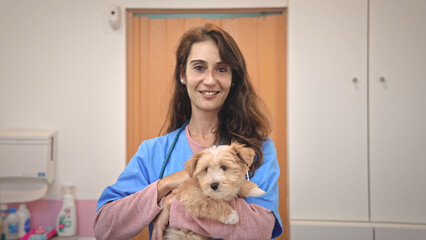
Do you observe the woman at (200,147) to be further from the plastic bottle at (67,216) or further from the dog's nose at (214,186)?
Answer: the plastic bottle at (67,216)

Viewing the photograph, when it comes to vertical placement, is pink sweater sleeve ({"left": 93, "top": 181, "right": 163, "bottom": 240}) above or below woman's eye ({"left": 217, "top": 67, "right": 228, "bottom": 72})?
below

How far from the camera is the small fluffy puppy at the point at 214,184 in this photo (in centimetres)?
73

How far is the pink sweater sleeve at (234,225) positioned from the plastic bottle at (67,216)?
126 cm

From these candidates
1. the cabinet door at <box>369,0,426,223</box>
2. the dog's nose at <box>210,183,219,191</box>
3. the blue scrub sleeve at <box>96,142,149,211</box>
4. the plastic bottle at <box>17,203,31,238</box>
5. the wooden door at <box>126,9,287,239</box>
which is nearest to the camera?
the dog's nose at <box>210,183,219,191</box>

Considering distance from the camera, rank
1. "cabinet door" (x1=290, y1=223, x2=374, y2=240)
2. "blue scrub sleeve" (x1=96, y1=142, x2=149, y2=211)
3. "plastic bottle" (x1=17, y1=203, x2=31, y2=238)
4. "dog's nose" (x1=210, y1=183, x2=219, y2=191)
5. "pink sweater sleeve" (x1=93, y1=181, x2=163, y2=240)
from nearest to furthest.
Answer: "dog's nose" (x1=210, y1=183, x2=219, y2=191), "pink sweater sleeve" (x1=93, y1=181, x2=163, y2=240), "blue scrub sleeve" (x1=96, y1=142, x2=149, y2=211), "cabinet door" (x1=290, y1=223, x2=374, y2=240), "plastic bottle" (x1=17, y1=203, x2=31, y2=238)

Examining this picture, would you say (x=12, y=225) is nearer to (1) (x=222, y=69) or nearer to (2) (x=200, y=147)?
(2) (x=200, y=147)

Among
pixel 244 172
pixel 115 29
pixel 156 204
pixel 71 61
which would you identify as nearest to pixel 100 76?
pixel 71 61

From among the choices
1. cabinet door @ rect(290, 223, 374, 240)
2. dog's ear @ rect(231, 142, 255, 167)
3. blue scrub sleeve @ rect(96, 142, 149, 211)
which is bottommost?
cabinet door @ rect(290, 223, 374, 240)

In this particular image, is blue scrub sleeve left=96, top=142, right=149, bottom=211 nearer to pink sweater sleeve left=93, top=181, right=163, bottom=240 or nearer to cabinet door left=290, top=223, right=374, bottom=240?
pink sweater sleeve left=93, top=181, right=163, bottom=240

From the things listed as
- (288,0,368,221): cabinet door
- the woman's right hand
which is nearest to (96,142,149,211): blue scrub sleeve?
the woman's right hand

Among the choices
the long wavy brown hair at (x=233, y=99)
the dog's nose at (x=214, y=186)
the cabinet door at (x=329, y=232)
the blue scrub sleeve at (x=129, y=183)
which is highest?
the long wavy brown hair at (x=233, y=99)

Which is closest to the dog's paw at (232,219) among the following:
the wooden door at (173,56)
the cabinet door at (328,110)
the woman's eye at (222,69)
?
the woman's eye at (222,69)

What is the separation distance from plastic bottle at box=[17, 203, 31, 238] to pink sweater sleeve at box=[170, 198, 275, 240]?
1.47m

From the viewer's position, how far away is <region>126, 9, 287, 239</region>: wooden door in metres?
1.84
